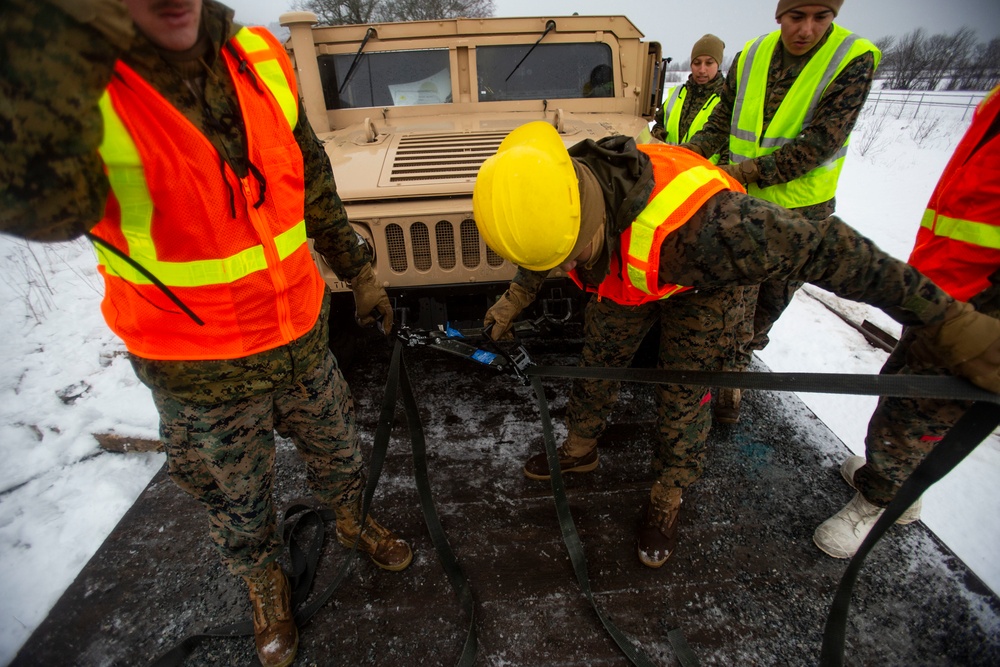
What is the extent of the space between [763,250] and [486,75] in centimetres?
274

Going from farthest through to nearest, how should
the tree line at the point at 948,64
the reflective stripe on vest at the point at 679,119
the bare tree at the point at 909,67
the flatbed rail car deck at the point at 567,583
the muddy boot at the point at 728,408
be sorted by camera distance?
the bare tree at the point at 909,67
the tree line at the point at 948,64
the reflective stripe on vest at the point at 679,119
the muddy boot at the point at 728,408
the flatbed rail car deck at the point at 567,583

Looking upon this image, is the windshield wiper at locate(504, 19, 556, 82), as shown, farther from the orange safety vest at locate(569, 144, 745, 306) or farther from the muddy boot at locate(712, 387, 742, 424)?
the muddy boot at locate(712, 387, 742, 424)

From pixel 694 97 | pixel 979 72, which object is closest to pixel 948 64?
pixel 979 72

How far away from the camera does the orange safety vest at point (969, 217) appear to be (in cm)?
137

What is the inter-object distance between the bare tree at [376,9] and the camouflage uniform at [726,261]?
17.9 metres

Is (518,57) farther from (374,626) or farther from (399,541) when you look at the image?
(374,626)

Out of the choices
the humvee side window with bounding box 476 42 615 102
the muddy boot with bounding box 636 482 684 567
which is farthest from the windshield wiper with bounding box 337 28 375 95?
the muddy boot with bounding box 636 482 684 567

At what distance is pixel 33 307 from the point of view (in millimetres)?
4414

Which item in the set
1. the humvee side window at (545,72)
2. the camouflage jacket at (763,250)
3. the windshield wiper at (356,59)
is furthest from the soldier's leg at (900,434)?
the windshield wiper at (356,59)

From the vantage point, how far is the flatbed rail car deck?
5.21ft

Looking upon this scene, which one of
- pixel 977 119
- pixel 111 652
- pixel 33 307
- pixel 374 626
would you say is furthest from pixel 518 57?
pixel 33 307

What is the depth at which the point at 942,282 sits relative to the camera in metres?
1.51

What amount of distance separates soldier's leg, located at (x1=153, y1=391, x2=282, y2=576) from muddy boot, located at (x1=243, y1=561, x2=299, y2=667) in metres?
0.07

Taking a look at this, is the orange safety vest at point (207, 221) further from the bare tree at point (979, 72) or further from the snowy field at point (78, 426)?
the bare tree at point (979, 72)
